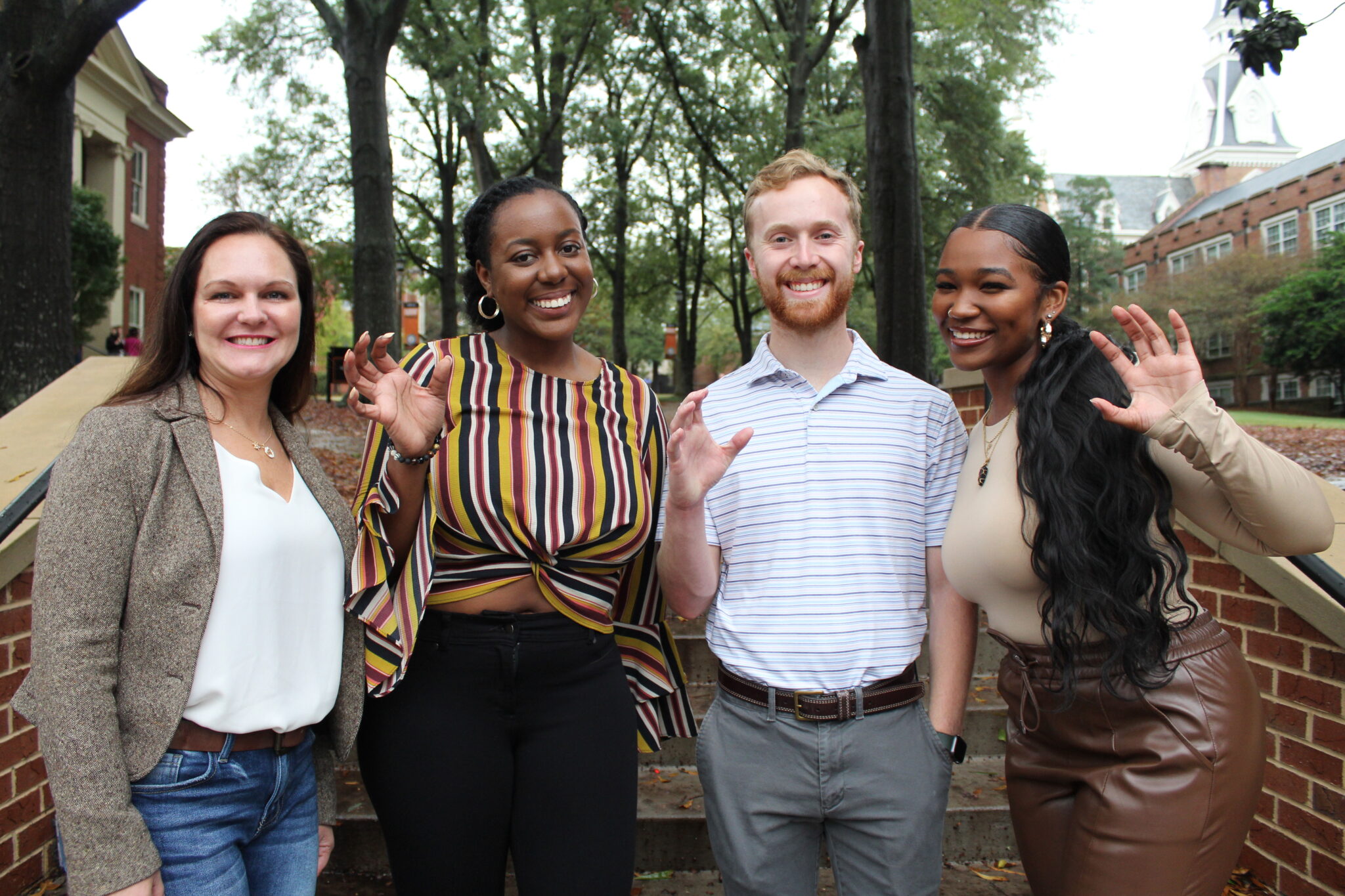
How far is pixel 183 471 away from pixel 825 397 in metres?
1.47

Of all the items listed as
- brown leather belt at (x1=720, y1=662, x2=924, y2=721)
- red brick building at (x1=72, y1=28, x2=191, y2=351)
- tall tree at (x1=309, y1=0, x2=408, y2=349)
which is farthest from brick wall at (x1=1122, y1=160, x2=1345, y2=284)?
brown leather belt at (x1=720, y1=662, x2=924, y2=721)

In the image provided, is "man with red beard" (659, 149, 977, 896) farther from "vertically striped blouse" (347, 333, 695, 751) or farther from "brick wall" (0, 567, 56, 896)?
"brick wall" (0, 567, 56, 896)

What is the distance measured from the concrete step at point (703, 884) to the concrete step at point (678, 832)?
0.04m

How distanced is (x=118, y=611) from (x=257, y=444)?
1.61 ft

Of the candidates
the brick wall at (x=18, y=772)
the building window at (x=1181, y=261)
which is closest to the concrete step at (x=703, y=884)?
the brick wall at (x=18, y=772)

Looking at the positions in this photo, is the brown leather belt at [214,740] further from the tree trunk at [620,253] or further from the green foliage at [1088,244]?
the green foliage at [1088,244]

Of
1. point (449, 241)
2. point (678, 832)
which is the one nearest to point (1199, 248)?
point (449, 241)

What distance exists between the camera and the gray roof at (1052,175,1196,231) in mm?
80125

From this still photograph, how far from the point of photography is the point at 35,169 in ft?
17.5

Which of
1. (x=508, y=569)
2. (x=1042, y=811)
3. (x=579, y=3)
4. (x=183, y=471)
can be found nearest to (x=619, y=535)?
(x=508, y=569)

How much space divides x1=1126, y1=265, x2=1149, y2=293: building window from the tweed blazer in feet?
174

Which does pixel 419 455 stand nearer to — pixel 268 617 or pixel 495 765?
pixel 268 617

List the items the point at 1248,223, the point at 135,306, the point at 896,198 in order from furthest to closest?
the point at 1248,223
the point at 135,306
the point at 896,198

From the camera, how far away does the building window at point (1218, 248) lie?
41250 millimetres
